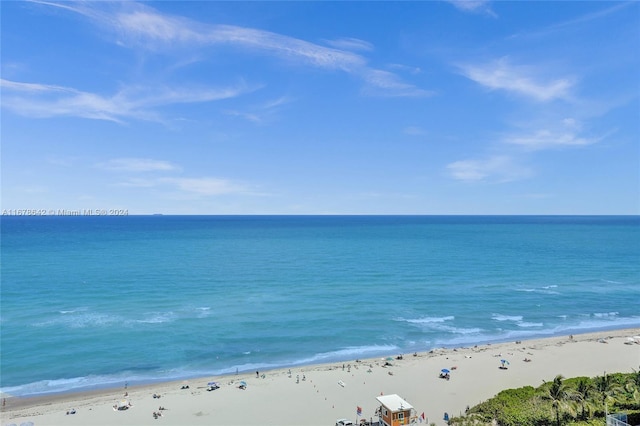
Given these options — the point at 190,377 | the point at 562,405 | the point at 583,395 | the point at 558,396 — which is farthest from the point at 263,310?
the point at 583,395

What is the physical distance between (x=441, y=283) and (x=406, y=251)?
49.7 m

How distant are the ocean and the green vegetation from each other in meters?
18.5

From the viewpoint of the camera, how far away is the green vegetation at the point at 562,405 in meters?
24.4

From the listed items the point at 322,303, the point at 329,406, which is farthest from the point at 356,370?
the point at 322,303

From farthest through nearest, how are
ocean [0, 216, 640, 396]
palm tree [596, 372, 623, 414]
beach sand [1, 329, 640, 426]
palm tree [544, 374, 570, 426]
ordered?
ocean [0, 216, 640, 396], beach sand [1, 329, 640, 426], palm tree [596, 372, 623, 414], palm tree [544, 374, 570, 426]

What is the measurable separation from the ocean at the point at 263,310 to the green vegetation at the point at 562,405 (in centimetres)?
1846

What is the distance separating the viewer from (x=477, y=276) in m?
85.5

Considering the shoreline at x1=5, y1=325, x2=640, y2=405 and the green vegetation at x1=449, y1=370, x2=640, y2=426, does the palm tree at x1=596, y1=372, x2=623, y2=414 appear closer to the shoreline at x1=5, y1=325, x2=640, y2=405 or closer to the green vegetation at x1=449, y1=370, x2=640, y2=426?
the green vegetation at x1=449, y1=370, x2=640, y2=426

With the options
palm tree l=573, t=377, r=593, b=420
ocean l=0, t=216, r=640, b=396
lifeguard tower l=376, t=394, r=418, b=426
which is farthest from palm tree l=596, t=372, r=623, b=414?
ocean l=0, t=216, r=640, b=396

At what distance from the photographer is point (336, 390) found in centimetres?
3656

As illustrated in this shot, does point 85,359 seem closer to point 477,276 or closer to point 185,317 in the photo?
point 185,317

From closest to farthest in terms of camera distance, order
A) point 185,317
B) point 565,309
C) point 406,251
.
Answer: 1. point 185,317
2. point 565,309
3. point 406,251

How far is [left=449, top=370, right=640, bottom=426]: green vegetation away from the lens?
80.1 ft

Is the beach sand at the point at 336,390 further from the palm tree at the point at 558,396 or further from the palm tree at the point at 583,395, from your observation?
the palm tree at the point at 583,395
